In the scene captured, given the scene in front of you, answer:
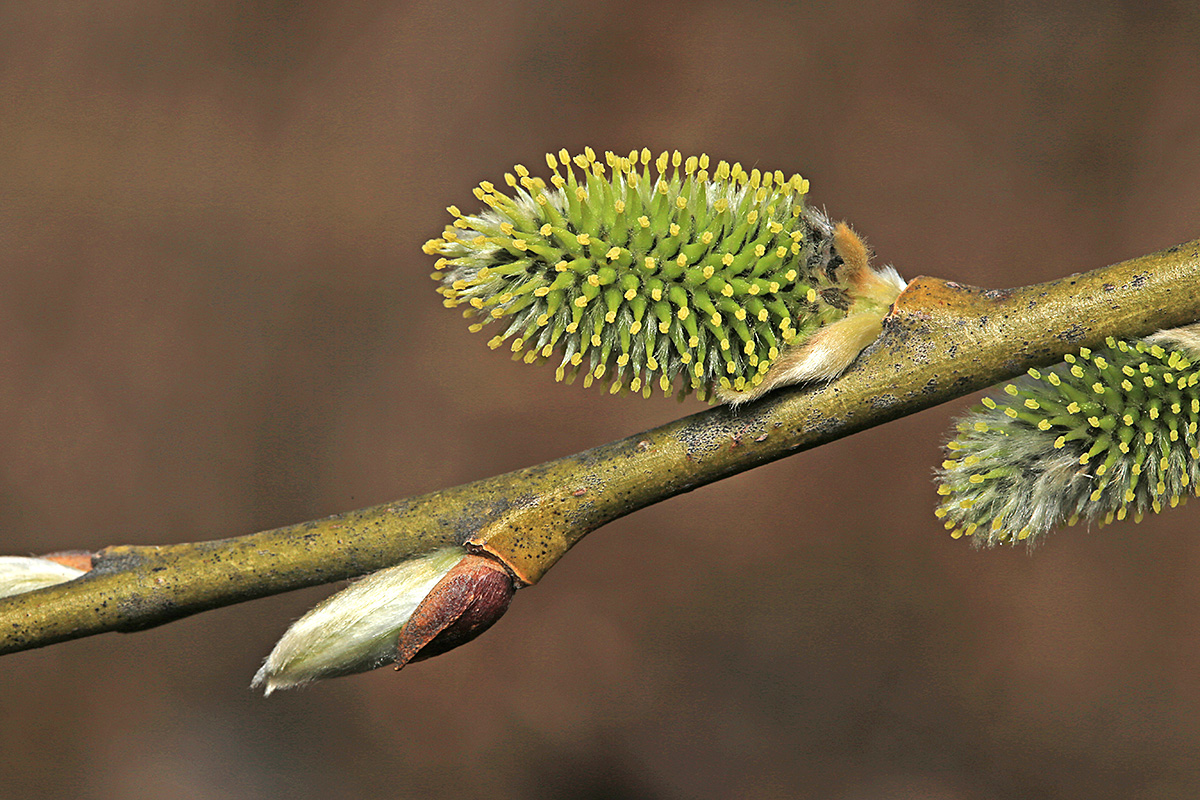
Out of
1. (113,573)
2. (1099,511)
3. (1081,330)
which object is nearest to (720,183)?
(1081,330)

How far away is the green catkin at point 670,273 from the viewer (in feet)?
3.41

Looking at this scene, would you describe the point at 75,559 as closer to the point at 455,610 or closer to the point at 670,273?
the point at 455,610

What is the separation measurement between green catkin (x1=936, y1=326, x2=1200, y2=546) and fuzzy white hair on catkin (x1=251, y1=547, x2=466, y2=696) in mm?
594

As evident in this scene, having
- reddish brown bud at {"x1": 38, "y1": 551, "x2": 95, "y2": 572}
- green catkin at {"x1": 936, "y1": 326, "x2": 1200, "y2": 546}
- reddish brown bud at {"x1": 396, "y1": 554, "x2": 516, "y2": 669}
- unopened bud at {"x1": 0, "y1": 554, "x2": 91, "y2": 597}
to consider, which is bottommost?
unopened bud at {"x1": 0, "y1": 554, "x2": 91, "y2": 597}

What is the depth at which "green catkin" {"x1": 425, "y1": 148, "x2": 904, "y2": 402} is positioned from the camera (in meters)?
1.04

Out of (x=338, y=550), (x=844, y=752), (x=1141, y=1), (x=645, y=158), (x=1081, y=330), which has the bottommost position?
(x=844, y=752)

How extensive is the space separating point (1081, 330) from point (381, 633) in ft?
2.57

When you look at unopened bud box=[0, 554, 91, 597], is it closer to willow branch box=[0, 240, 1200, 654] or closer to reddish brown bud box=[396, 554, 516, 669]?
willow branch box=[0, 240, 1200, 654]

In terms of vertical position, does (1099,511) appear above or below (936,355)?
below

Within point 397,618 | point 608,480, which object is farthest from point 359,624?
point 608,480

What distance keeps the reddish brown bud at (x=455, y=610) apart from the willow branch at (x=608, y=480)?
3 centimetres

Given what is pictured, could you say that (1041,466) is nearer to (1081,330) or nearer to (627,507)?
(1081,330)

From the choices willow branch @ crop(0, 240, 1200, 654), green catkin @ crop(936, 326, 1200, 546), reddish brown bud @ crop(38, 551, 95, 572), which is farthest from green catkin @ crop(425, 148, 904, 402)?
reddish brown bud @ crop(38, 551, 95, 572)

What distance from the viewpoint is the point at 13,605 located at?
1.06m
